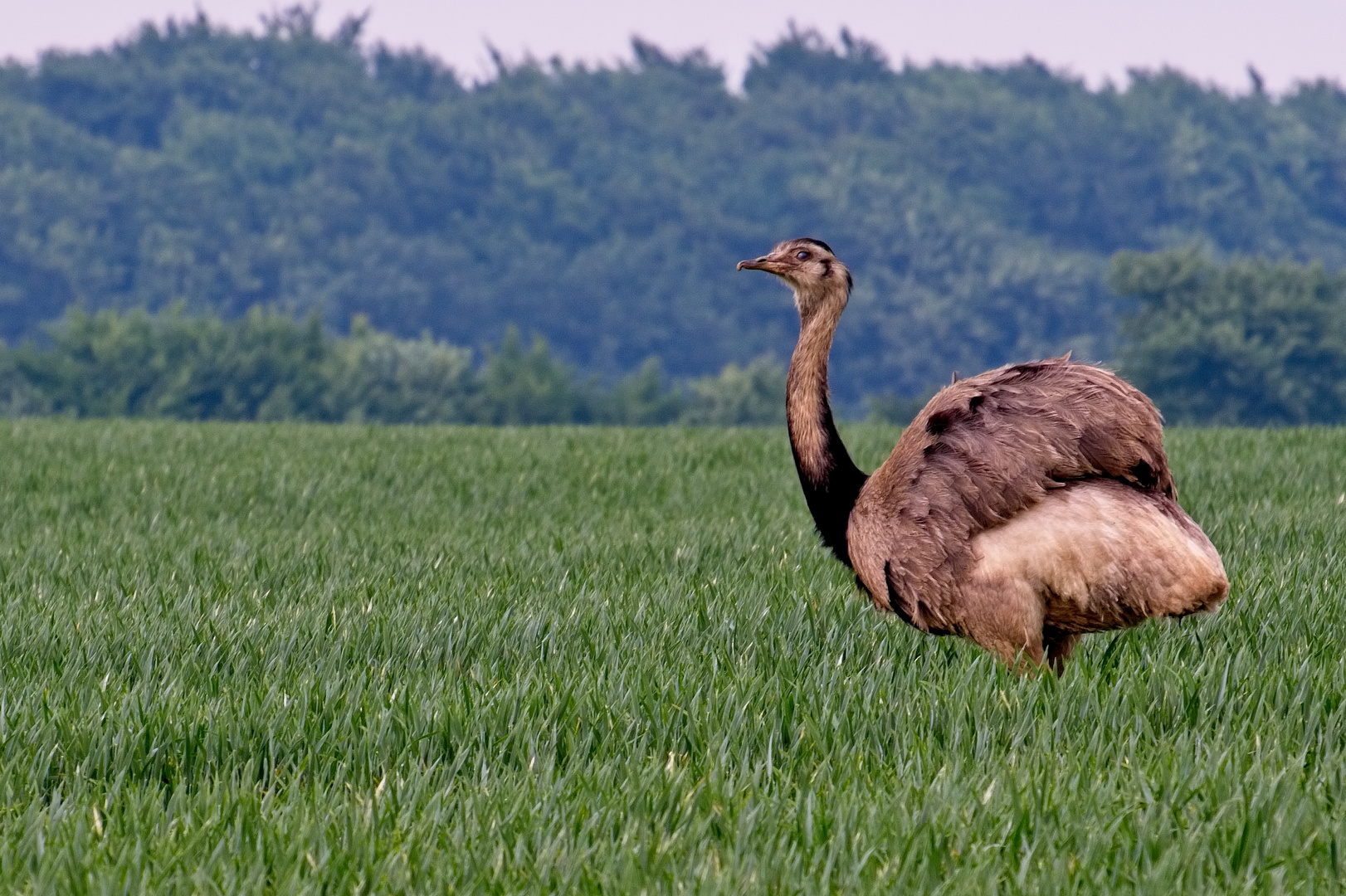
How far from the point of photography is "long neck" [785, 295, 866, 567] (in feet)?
16.5

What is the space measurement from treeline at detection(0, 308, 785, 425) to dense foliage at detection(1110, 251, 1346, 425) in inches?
486

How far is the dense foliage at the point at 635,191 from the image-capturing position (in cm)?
6097

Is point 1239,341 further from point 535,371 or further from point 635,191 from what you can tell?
point 635,191

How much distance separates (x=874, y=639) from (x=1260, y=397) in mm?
44776

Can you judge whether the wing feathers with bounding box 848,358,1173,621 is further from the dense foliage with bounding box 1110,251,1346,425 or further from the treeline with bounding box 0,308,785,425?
the dense foliage with bounding box 1110,251,1346,425

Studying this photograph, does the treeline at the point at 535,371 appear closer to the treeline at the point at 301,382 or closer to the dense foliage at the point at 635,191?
the treeline at the point at 301,382

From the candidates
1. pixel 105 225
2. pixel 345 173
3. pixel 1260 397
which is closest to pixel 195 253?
pixel 105 225

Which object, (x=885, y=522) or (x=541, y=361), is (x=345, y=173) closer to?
(x=541, y=361)

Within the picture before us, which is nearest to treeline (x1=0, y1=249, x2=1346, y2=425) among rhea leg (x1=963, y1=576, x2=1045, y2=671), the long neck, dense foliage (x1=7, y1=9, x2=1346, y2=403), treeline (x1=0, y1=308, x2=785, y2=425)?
treeline (x1=0, y1=308, x2=785, y2=425)

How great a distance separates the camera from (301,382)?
4500 centimetres

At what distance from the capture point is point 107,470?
1121cm

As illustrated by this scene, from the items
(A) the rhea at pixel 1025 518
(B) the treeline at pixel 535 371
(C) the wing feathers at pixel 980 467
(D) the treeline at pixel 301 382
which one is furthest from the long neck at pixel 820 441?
(D) the treeline at pixel 301 382

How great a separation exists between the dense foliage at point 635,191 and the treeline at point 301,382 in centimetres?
1312

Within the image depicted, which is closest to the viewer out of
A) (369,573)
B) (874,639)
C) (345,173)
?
(874,639)
